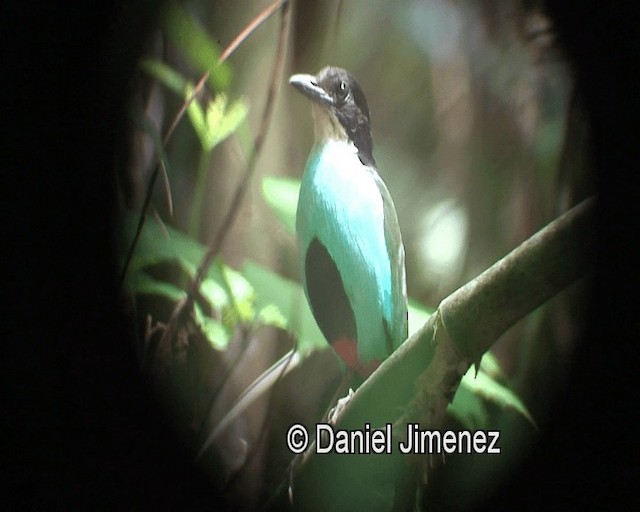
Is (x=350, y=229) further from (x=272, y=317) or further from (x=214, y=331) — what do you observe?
(x=214, y=331)

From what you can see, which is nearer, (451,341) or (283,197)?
(451,341)

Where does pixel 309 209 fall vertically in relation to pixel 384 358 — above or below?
above

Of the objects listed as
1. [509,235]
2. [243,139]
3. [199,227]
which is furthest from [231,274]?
[509,235]

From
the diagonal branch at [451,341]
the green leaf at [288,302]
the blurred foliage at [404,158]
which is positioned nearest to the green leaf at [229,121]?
the blurred foliage at [404,158]

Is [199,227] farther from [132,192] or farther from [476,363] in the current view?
[476,363]

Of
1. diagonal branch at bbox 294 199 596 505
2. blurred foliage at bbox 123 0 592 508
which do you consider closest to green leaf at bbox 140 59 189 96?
blurred foliage at bbox 123 0 592 508

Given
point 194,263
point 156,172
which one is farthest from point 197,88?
point 194,263
